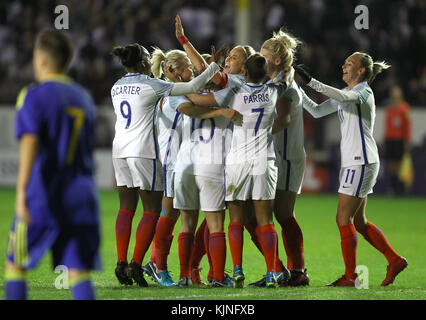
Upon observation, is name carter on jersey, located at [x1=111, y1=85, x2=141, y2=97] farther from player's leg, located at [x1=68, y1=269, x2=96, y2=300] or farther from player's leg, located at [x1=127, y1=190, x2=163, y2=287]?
player's leg, located at [x1=68, y1=269, x2=96, y2=300]

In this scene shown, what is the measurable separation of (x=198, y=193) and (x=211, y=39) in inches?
539

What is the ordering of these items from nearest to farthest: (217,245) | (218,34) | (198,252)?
(217,245)
(198,252)
(218,34)

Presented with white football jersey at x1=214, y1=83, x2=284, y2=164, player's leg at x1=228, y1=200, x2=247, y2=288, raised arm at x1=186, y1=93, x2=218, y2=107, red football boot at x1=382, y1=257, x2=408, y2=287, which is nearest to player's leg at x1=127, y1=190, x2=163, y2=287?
Result: player's leg at x1=228, y1=200, x2=247, y2=288

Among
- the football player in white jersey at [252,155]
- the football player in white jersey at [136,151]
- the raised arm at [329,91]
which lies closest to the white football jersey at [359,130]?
the raised arm at [329,91]

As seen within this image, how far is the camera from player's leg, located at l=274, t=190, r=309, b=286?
7406 mm

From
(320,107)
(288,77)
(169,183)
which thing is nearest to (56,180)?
(169,183)

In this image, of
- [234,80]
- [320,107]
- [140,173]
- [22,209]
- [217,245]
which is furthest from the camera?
[320,107]

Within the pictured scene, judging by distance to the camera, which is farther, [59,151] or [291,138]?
[291,138]

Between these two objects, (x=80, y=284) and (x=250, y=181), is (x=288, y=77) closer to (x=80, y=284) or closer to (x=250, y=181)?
(x=250, y=181)

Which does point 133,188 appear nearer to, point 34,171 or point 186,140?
point 186,140

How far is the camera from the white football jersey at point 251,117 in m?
6.92

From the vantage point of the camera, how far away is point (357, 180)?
24.0 ft

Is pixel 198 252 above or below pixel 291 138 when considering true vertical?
below

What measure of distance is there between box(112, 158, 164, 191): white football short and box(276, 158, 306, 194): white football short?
102 centimetres
